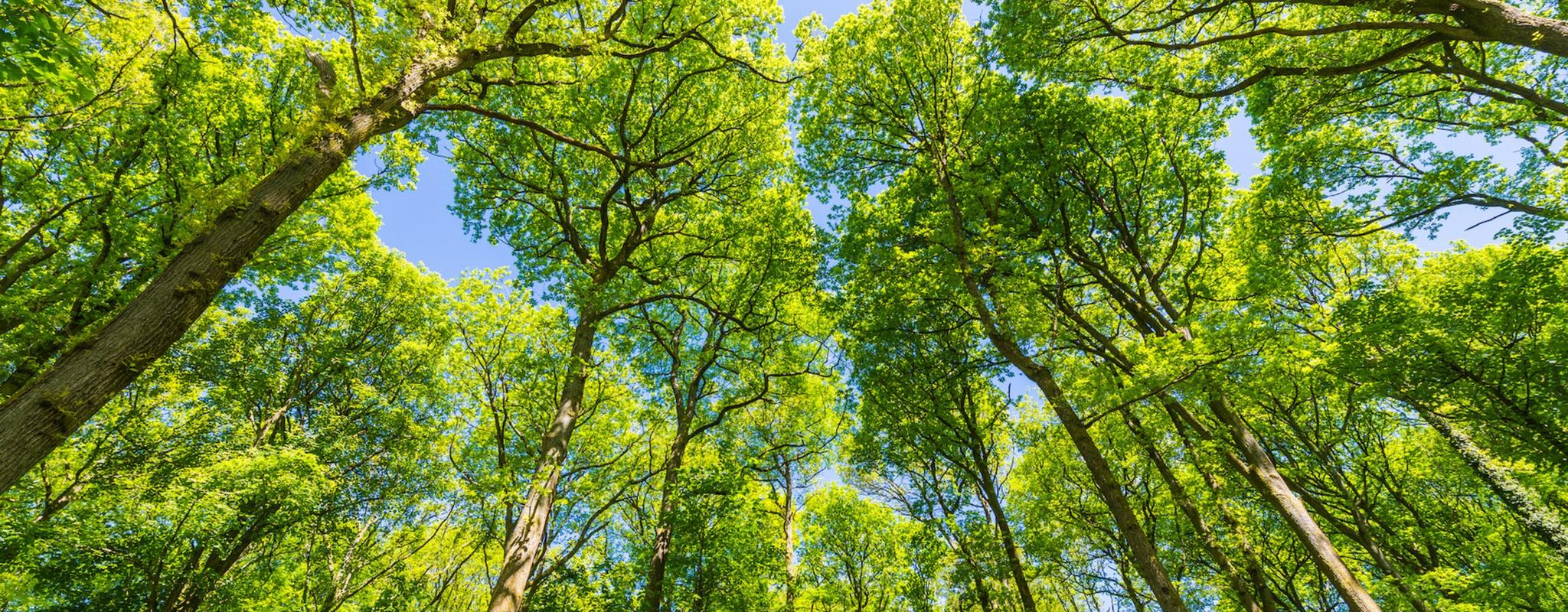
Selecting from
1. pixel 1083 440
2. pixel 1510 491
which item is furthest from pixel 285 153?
pixel 1510 491

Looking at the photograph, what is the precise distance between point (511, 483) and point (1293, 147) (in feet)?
48.9

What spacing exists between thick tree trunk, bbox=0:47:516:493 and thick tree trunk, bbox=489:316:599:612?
154 inches

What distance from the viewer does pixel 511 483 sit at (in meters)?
6.75

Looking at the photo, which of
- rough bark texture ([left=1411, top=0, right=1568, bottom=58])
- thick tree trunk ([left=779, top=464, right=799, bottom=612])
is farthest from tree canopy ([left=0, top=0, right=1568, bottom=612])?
thick tree trunk ([left=779, top=464, right=799, bottom=612])

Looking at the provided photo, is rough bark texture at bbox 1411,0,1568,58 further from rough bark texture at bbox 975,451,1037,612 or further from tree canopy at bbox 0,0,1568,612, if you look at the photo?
rough bark texture at bbox 975,451,1037,612

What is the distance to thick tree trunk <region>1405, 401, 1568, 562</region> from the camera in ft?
38.6

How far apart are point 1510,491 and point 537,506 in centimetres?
2090

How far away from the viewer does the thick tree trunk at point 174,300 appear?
9.82ft

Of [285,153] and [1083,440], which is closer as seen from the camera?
[285,153]

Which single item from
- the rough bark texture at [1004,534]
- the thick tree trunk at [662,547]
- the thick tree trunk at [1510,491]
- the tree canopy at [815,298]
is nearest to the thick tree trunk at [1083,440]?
the tree canopy at [815,298]

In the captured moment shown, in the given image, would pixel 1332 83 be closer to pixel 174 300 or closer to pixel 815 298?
pixel 815 298

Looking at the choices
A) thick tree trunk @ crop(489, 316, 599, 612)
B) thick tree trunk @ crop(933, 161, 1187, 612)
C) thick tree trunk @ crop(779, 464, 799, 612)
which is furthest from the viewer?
thick tree trunk @ crop(779, 464, 799, 612)

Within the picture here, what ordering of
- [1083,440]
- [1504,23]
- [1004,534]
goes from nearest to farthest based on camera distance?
[1504,23], [1083,440], [1004,534]

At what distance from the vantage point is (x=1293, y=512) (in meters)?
7.45
